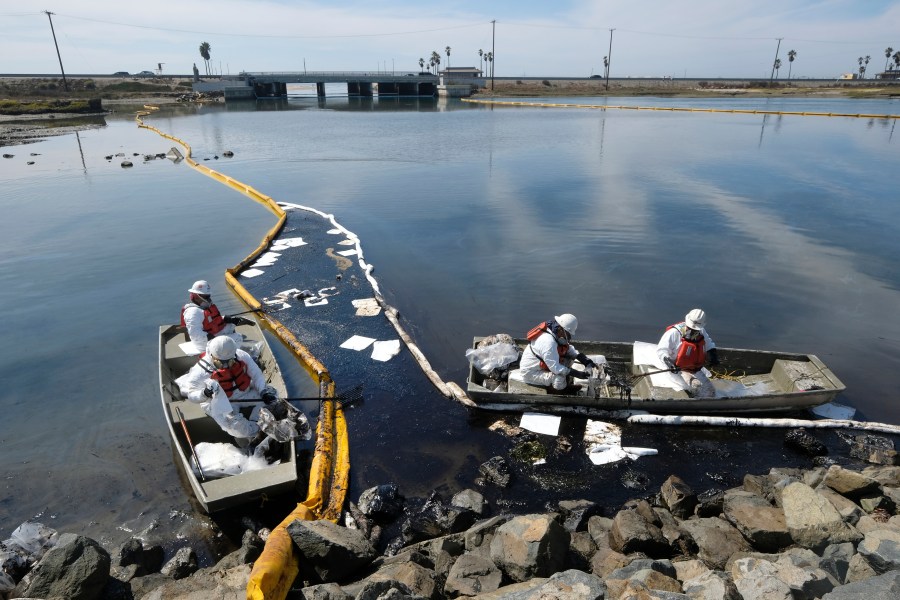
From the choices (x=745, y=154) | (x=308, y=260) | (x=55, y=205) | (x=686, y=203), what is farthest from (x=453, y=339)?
(x=745, y=154)

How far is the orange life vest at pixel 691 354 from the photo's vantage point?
1091cm

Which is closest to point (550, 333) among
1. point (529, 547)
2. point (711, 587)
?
point (529, 547)

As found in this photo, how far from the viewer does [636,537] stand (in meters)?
7.38

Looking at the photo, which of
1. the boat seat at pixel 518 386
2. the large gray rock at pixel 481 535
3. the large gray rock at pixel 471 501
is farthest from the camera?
the boat seat at pixel 518 386

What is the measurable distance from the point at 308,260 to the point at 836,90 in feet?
507

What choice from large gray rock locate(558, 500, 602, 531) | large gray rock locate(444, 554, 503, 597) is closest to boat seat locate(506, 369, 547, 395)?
large gray rock locate(558, 500, 602, 531)

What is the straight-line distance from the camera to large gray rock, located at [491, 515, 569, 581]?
667 centimetres

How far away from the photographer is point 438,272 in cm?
1948

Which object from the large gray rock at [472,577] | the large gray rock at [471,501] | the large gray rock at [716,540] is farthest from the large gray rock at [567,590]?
the large gray rock at [471,501]

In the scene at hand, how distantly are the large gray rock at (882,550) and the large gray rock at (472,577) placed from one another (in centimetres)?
413

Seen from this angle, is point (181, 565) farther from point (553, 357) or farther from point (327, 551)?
point (553, 357)

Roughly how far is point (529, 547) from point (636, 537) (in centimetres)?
168

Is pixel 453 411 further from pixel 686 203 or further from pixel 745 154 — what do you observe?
pixel 745 154

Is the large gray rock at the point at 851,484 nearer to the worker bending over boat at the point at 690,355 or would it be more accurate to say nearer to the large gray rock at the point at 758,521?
the large gray rock at the point at 758,521
